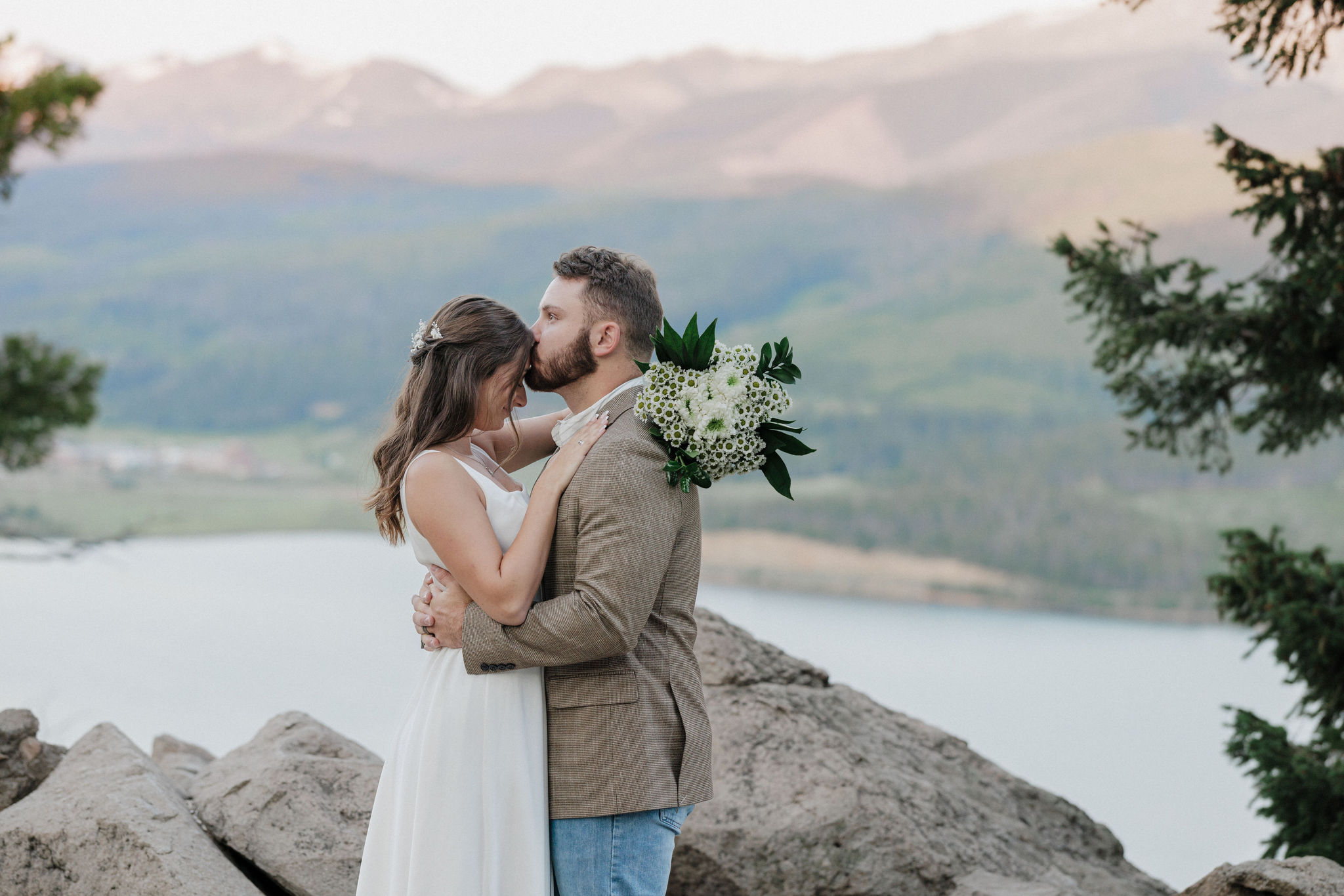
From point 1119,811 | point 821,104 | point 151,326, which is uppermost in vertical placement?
point 821,104

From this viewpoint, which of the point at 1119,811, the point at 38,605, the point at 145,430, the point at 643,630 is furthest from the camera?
the point at 145,430

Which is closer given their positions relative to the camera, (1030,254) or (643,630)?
(643,630)

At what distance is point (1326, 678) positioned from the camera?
523 centimetres

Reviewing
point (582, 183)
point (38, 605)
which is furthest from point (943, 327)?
point (38, 605)

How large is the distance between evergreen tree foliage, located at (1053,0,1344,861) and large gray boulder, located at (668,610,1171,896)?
0.88m

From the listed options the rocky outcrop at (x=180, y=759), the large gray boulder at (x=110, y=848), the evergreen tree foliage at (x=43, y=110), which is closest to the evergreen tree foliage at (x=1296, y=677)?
the large gray boulder at (x=110, y=848)

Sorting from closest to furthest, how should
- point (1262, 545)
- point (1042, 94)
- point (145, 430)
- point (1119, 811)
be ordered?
1. point (1262, 545)
2. point (1119, 811)
3. point (145, 430)
4. point (1042, 94)

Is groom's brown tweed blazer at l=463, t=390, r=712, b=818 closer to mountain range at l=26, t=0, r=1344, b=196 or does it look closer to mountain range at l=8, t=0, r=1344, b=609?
mountain range at l=8, t=0, r=1344, b=609

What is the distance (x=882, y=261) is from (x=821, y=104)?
10.8 m

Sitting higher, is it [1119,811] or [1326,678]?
[1326,678]

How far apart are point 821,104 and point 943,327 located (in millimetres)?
17754

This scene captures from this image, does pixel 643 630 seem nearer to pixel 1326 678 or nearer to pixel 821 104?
pixel 1326 678

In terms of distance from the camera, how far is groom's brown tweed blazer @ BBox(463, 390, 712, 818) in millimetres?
2555

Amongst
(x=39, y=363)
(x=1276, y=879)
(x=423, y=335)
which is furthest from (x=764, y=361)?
(x=39, y=363)
